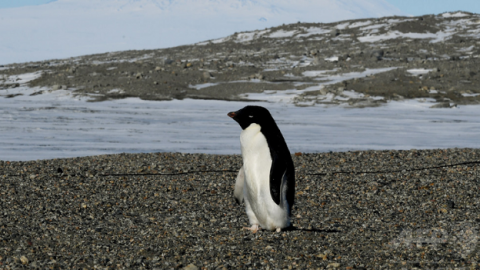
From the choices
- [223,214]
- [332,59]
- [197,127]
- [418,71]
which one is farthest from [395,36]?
[223,214]

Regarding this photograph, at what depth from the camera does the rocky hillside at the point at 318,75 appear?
22656 millimetres

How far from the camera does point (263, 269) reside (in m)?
4.21

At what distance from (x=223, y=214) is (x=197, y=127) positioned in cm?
897

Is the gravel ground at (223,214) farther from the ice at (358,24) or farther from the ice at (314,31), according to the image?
the ice at (358,24)

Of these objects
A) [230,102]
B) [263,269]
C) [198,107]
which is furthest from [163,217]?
[230,102]

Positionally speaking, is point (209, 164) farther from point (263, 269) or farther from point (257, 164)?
point (263, 269)

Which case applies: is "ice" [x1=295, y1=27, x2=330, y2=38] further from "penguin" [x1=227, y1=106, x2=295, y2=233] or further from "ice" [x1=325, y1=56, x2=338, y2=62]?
"penguin" [x1=227, y1=106, x2=295, y2=233]

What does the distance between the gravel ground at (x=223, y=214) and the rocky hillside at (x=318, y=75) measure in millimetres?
12499

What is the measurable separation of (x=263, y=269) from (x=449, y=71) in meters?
23.5

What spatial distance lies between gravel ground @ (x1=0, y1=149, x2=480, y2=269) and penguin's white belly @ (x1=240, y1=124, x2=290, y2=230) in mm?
170

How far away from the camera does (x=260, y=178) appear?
5.16 metres

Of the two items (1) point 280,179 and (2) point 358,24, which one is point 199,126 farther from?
(2) point 358,24

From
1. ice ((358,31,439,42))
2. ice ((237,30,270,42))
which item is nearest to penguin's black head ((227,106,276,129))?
ice ((358,31,439,42))

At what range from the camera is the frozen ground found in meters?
11.8
